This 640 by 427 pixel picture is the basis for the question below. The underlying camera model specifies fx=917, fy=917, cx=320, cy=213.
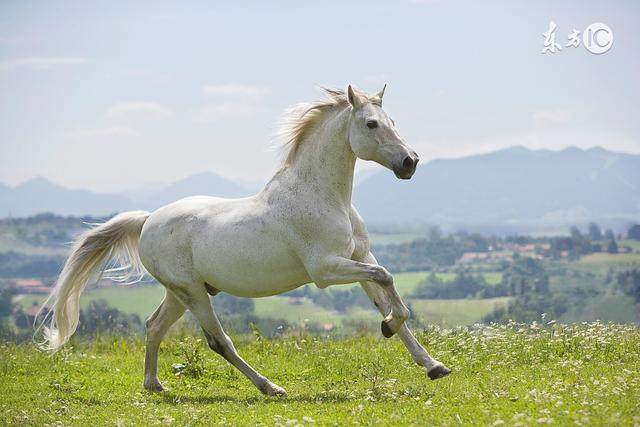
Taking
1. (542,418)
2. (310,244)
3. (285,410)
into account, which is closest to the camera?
(542,418)

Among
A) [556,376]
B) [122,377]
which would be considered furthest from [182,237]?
[556,376]

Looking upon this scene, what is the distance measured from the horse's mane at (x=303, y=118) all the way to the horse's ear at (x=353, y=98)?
0.36 metres

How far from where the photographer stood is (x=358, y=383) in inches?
399

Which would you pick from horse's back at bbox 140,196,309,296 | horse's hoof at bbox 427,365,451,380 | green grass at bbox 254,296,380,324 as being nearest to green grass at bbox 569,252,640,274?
green grass at bbox 254,296,380,324

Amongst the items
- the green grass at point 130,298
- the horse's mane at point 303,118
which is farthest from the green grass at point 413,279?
the horse's mane at point 303,118

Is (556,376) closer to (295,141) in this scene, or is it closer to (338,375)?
(338,375)

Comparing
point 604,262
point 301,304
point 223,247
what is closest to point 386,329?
point 223,247

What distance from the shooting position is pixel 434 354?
1123 centimetres

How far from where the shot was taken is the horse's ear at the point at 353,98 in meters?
9.34

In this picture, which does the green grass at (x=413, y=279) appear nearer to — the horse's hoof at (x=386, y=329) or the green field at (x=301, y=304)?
the green field at (x=301, y=304)

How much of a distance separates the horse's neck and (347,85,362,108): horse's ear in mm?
187

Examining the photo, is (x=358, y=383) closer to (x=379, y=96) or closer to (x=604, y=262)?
(x=379, y=96)

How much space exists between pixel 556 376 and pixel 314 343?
15.4 ft

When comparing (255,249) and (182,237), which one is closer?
(255,249)
